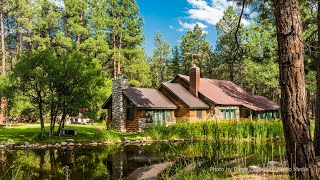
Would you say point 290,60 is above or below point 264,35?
below

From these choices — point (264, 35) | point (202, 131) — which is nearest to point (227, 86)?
point (264, 35)

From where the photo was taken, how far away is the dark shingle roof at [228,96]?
2927cm

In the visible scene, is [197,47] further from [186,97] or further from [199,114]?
[199,114]

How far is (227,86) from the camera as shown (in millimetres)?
34000

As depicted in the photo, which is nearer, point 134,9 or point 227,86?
point 227,86

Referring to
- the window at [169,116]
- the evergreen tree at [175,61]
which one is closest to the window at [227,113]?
the window at [169,116]

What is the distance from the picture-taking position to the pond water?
10.1m

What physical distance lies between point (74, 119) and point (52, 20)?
13.0m

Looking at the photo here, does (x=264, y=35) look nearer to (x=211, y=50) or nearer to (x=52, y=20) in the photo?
(x=211, y=50)

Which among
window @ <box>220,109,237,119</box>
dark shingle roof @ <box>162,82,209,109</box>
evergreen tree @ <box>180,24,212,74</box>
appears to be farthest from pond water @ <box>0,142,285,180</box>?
evergreen tree @ <box>180,24,212,74</box>

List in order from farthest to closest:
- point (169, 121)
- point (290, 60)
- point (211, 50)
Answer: point (211, 50), point (169, 121), point (290, 60)

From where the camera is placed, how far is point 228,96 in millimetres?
30844

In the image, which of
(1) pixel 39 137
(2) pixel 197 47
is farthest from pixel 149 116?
(2) pixel 197 47

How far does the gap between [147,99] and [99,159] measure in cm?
1368
